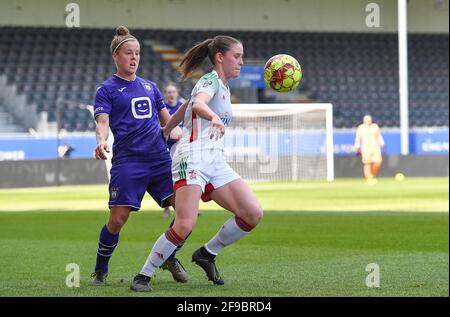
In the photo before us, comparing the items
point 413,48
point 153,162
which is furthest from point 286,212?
point 413,48

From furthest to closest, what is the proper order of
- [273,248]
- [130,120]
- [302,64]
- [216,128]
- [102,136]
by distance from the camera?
[302,64], [273,248], [130,120], [102,136], [216,128]

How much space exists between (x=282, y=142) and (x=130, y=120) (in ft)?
82.4

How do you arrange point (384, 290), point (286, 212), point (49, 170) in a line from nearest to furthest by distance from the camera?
point (384, 290), point (286, 212), point (49, 170)

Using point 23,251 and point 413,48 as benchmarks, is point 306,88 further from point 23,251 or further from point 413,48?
point 23,251

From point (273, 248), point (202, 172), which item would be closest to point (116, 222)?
point (202, 172)

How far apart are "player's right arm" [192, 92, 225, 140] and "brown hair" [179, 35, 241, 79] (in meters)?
0.47

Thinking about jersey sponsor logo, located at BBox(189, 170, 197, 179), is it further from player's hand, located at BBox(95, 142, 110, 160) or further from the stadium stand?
the stadium stand

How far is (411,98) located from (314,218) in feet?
86.6

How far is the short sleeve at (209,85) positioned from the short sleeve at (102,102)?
3.02ft

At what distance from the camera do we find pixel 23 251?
443 inches

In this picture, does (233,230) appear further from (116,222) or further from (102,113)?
(102,113)

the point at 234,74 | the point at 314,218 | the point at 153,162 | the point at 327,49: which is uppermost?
the point at 327,49

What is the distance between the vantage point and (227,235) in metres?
7.74
